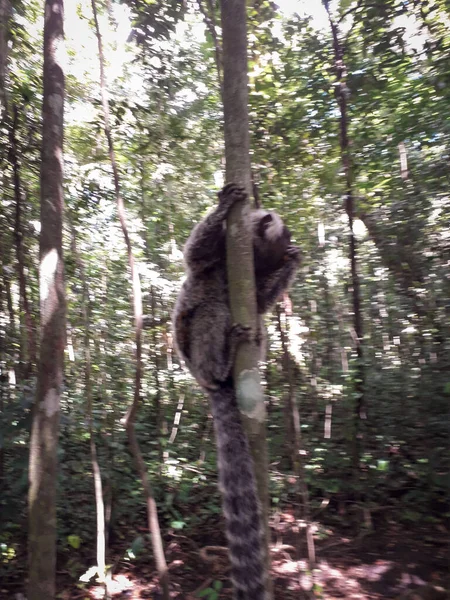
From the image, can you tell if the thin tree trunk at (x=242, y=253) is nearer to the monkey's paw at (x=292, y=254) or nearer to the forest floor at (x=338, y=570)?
the monkey's paw at (x=292, y=254)

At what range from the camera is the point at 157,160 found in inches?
289

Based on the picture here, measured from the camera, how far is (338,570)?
16.3ft

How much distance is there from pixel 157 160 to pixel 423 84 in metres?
3.83

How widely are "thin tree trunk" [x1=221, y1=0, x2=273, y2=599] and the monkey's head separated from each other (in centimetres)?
142

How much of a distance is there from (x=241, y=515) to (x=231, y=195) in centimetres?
209

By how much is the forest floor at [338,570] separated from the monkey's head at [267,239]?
2.87m

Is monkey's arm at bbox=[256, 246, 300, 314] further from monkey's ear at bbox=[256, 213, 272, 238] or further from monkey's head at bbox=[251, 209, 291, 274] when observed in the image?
monkey's ear at bbox=[256, 213, 272, 238]

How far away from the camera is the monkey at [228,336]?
297cm

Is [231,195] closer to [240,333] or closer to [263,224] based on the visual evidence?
[240,333]

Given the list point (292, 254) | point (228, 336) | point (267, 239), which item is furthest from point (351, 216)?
point (228, 336)

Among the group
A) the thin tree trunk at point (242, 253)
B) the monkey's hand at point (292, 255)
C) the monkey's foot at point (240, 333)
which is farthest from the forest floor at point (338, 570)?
the monkey's hand at point (292, 255)

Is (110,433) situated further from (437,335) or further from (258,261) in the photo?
(437,335)


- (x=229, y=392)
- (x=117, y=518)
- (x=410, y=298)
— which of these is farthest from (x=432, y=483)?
(x=117, y=518)

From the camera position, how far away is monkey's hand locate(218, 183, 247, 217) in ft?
9.79
